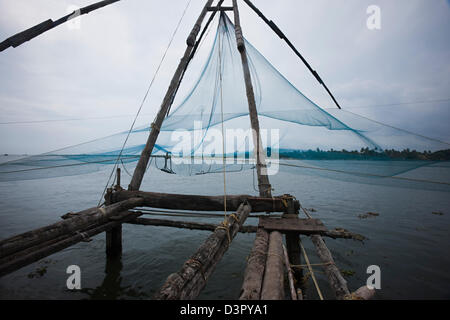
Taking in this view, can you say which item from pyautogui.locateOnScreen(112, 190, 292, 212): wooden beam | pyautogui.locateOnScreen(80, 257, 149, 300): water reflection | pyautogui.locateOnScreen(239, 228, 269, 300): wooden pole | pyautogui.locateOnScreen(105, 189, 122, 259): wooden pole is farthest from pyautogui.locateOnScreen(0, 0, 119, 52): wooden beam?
pyautogui.locateOnScreen(239, 228, 269, 300): wooden pole

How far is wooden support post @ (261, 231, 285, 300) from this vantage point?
6.29ft

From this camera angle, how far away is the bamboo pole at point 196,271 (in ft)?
5.25

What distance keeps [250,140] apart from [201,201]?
2.19m

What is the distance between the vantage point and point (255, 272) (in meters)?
2.28

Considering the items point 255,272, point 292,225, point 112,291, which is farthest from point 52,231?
point 292,225

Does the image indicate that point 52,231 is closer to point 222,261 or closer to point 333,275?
point 333,275

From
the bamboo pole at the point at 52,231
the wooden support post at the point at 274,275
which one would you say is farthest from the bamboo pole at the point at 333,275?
the bamboo pole at the point at 52,231

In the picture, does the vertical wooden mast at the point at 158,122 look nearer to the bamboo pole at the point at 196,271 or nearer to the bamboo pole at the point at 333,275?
the bamboo pole at the point at 196,271

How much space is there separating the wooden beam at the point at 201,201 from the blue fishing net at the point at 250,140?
91cm

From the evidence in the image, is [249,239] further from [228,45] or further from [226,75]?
[228,45]

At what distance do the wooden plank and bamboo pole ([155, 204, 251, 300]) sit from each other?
1.39 m

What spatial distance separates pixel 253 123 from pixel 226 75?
2.37 meters

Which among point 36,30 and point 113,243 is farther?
point 113,243
